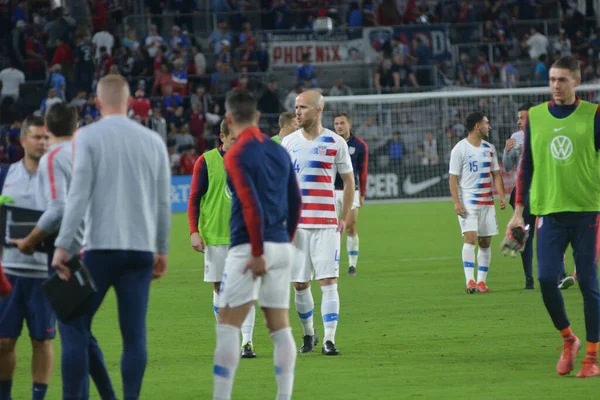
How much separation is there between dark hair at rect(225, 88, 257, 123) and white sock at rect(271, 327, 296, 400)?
1339mm

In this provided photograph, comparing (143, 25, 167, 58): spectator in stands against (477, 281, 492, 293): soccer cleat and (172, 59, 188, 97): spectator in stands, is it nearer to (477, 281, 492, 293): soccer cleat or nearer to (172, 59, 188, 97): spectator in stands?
(172, 59, 188, 97): spectator in stands

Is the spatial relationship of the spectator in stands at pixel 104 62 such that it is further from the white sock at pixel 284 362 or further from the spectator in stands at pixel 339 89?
the white sock at pixel 284 362

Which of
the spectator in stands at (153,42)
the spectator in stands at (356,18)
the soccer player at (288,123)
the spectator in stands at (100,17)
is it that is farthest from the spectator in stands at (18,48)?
the soccer player at (288,123)

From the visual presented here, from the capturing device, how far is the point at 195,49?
32.2 meters

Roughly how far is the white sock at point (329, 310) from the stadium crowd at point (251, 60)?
17.4 meters

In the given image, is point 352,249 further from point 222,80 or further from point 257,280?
point 222,80

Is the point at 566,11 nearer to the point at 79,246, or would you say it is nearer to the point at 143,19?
the point at 143,19

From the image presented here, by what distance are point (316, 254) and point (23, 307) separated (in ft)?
10.3

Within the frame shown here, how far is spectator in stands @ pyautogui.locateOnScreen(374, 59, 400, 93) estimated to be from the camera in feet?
103

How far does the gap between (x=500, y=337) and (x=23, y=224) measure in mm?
5111

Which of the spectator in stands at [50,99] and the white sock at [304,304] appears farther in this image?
the spectator in stands at [50,99]

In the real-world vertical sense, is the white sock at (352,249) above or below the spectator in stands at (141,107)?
below

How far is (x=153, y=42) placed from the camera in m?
31.7

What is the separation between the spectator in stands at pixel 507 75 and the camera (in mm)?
32031
